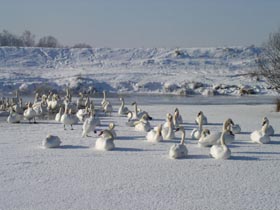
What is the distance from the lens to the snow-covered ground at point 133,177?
22.0 ft

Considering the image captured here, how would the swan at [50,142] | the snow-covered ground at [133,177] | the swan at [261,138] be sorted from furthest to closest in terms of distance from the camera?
the swan at [261,138], the swan at [50,142], the snow-covered ground at [133,177]

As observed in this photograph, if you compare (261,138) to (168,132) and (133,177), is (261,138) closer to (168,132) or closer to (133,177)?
(168,132)

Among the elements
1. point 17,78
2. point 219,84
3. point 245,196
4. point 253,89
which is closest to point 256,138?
point 245,196

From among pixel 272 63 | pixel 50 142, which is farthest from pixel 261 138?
pixel 272 63

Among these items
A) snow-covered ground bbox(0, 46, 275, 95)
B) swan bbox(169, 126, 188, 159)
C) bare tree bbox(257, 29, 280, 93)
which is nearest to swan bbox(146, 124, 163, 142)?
swan bbox(169, 126, 188, 159)

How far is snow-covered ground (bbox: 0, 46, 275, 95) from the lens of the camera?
4210 centimetres

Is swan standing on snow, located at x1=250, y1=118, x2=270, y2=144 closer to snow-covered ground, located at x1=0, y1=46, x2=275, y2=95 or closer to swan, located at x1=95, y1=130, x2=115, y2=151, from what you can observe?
swan, located at x1=95, y1=130, x2=115, y2=151

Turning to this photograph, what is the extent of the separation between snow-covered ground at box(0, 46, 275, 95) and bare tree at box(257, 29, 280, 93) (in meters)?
13.5

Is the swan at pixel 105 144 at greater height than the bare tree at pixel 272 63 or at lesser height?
lesser

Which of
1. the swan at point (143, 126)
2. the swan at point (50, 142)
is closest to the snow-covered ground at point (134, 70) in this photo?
the swan at point (143, 126)

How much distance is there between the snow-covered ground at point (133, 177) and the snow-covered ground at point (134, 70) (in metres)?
27.6

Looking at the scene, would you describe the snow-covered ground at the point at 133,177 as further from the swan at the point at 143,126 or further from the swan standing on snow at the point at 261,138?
the swan at the point at 143,126

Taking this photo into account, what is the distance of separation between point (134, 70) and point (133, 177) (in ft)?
153

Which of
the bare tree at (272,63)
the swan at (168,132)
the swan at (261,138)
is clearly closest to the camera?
the swan at (261,138)
